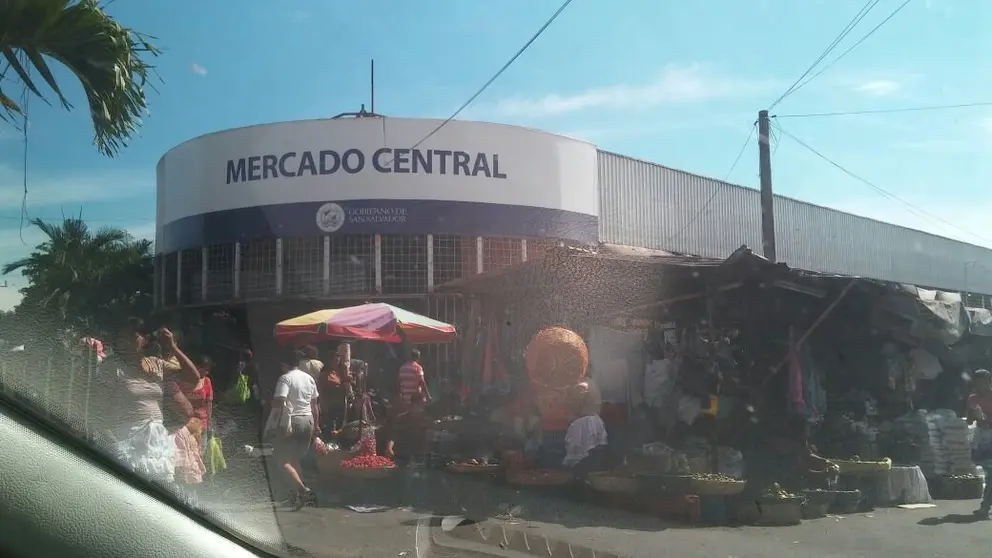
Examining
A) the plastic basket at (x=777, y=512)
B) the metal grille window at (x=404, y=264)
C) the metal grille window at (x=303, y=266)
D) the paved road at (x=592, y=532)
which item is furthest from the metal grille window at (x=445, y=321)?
the plastic basket at (x=777, y=512)

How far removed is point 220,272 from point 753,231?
60.5 ft

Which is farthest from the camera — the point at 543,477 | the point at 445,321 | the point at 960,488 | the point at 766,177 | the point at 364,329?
the point at 445,321

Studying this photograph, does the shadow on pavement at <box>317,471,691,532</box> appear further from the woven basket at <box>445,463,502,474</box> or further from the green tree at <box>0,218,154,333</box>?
the green tree at <box>0,218,154,333</box>

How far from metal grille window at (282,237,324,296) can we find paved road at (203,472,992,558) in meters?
11.8

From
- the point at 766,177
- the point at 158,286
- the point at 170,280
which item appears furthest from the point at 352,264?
the point at 766,177

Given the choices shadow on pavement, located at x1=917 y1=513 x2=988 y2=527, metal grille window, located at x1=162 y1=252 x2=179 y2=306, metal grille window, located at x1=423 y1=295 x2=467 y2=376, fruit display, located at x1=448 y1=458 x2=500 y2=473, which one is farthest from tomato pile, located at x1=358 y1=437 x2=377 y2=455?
metal grille window, located at x1=162 y1=252 x2=179 y2=306

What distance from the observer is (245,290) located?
21312mm

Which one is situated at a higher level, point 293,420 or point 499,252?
point 499,252

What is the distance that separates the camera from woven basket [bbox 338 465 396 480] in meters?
10.0

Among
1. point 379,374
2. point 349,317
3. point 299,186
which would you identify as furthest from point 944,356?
point 299,186

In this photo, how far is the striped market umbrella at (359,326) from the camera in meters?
12.5

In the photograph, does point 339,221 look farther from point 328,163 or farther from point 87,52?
point 87,52

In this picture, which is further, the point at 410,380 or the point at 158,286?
the point at 158,286

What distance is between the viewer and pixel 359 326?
12773mm
